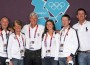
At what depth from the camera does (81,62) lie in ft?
14.6

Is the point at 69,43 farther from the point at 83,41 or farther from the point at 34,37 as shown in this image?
the point at 34,37

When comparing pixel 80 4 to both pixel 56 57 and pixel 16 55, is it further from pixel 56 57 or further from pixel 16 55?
pixel 16 55

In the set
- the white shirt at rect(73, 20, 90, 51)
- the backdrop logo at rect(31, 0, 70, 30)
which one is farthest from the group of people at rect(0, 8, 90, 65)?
the backdrop logo at rect(31, 0, 70, 30)

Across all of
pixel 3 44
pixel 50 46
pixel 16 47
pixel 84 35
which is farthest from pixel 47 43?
pixel 3 44

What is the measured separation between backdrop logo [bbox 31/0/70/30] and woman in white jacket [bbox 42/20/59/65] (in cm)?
57

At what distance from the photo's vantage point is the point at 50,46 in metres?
4.47

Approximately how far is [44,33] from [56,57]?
0.49 metres

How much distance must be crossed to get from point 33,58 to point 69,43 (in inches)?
28.2

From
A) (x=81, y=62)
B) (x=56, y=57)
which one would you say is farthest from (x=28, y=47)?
(x=81, y=62)

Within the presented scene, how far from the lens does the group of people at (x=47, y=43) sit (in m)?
4.39

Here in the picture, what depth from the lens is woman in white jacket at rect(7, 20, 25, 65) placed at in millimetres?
4492

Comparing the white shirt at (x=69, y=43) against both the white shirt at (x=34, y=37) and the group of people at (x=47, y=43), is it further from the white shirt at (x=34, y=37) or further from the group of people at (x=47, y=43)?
the white shirt at (x=34, y=37)

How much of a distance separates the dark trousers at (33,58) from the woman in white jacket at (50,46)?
12 centimetres

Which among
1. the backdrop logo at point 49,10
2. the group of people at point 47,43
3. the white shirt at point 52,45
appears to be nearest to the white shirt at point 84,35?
the group of people at point 47,43
